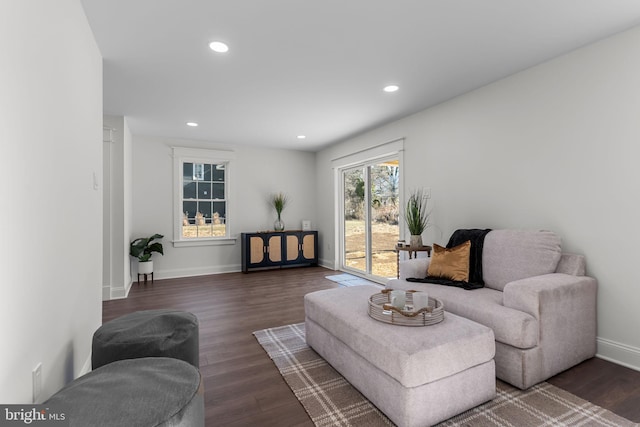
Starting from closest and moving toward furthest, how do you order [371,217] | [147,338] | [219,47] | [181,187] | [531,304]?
1. [147,338]
2. [531,304]
3. [219,47]
4. [371,217]
5. [181,187]

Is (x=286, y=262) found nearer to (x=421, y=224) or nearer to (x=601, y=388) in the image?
(x=421, y=224)

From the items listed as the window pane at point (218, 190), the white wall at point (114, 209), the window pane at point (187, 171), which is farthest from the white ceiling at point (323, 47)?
the window pane at point (218, 190)

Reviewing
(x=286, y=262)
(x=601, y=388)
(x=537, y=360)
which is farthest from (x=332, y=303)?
(x=286, y=262)

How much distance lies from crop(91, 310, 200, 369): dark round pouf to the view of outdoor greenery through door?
3479mm

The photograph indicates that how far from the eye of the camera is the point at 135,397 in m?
1.06

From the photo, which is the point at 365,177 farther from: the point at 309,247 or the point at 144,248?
the point at 144,248

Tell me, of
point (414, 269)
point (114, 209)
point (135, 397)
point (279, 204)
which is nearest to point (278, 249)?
point (279, 204)

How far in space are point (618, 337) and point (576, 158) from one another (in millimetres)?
1446

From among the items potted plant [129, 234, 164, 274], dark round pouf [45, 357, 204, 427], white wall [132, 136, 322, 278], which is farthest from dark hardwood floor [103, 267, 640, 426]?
white wall [132, 136, 322, 278]

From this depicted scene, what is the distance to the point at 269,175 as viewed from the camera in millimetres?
6504

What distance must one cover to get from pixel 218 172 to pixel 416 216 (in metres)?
4.07

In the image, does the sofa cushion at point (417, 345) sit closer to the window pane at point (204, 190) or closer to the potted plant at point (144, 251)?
the potted plant at point (144, 251)

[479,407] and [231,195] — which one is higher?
[231,195]

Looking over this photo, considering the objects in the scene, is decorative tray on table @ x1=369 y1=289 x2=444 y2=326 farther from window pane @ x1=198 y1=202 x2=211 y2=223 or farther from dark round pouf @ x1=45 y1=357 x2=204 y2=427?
window pane @ x1=198 y1=202 x2=211 y2=223
